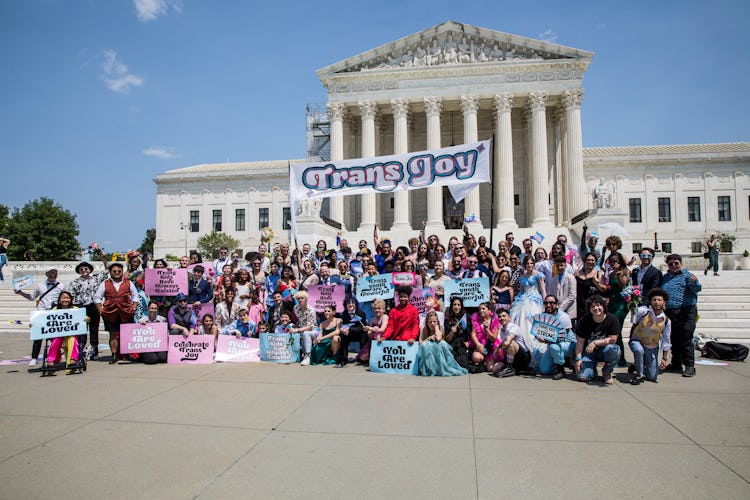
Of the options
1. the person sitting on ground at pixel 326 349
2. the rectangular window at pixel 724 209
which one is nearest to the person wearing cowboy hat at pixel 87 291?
the person sitting on ground at pixel 326 349

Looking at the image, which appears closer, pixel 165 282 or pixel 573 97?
pixel 165 282

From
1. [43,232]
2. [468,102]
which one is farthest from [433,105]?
[43,232]

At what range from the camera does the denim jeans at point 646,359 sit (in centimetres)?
779

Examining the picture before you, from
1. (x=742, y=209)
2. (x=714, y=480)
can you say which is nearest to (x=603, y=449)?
(x=714, y=480)

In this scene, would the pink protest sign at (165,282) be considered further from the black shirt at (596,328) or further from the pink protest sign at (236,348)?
the black shirt at (596,328)

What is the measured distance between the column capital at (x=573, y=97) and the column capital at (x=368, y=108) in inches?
546

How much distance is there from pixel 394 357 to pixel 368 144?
28733mm

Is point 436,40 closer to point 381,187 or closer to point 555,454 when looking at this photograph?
point 381,187

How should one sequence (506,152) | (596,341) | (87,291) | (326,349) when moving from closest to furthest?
(596,341), (326,349), (87,291), (506,152)

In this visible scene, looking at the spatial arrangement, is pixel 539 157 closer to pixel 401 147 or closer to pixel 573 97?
pixel 573 97

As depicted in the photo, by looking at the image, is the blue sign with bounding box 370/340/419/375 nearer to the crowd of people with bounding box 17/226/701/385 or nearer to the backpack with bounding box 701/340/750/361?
the crowd of people with bounding box 17/226/701/385

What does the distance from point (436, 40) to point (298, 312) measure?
32.2 m

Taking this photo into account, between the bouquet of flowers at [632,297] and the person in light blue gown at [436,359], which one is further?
the bouquet of flowers at [632,297]

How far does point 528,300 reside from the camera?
930 cm
